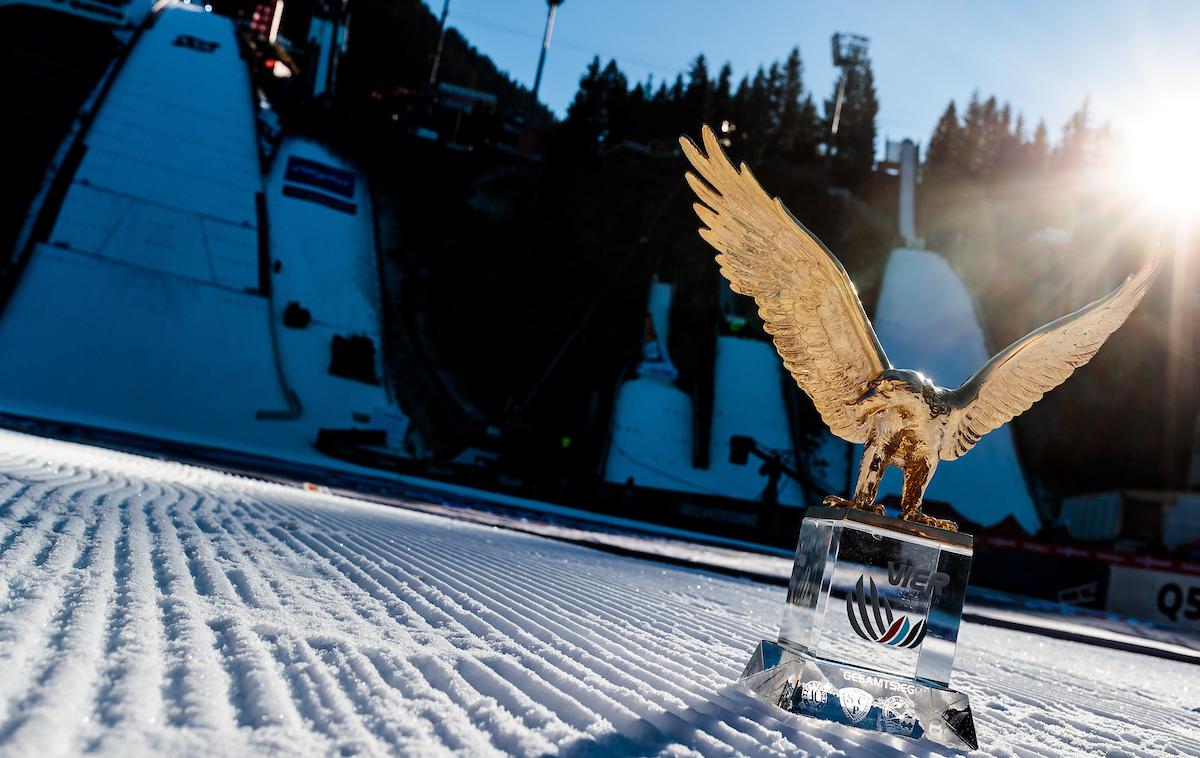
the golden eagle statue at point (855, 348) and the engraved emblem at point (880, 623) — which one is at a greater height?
the golden eagle statue at point (855, 348)

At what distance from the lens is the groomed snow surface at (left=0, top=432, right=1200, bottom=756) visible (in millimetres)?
1544

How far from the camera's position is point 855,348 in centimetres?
289

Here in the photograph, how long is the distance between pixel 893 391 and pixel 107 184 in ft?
85.6

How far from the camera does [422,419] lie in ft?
86.1

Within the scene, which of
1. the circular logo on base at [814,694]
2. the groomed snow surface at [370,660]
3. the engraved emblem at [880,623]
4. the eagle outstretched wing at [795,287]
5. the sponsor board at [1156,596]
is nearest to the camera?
the groomed snow surface at [370,660]

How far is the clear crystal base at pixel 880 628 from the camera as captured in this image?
2.49 m

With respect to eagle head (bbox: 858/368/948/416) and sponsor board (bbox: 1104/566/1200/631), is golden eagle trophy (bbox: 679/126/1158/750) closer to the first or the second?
eagle head (bbox: 858/368/948/416)

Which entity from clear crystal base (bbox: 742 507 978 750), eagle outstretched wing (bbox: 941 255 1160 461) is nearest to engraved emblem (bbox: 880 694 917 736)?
clear crystal base (bbox: 742 507 978 750)

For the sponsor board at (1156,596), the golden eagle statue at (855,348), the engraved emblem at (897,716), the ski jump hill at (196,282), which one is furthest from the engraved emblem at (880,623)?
the ski jump hill at (196,282)

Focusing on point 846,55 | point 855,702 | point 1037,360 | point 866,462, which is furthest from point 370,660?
point 846,55

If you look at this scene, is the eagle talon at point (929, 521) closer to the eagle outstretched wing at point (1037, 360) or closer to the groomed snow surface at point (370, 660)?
the eagle outstretched wing at point (1037, 360)

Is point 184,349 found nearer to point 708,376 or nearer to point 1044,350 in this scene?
point 708,376

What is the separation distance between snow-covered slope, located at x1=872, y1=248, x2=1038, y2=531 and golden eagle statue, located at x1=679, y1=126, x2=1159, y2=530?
2075 cm

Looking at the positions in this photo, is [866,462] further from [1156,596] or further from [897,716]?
[1156,596]
